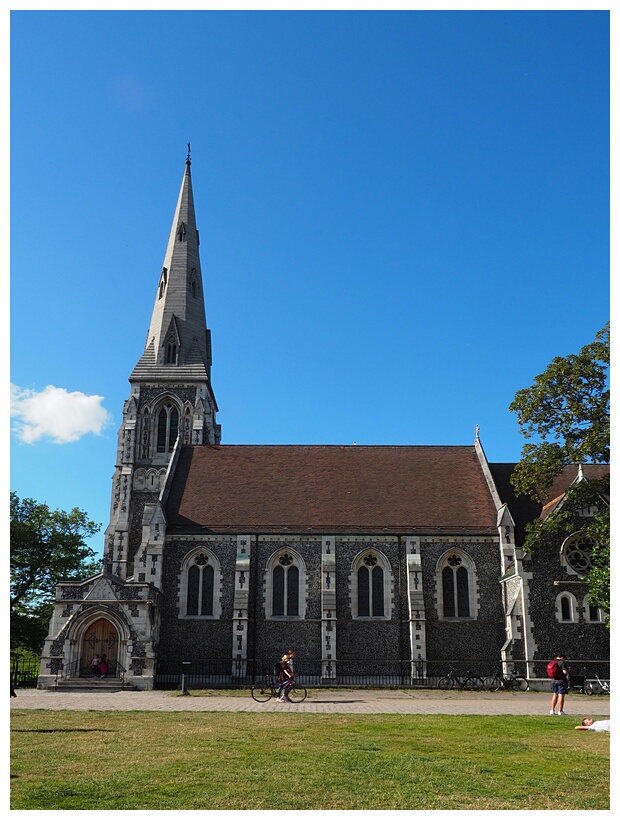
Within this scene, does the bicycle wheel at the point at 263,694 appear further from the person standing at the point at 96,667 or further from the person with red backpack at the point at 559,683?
the person with red backpack at the point at 559,683

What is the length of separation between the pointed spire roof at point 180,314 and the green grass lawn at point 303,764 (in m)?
31.2

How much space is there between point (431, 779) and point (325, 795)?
5.92 ft

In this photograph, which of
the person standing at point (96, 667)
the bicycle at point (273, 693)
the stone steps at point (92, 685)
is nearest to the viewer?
the bicycle at point (273, 693)

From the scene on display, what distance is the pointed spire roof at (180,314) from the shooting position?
46.2 meters

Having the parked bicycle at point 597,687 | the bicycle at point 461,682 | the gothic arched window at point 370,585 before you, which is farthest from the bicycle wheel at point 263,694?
the parked bicycle at point 597,687

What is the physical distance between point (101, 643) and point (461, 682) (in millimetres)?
14799

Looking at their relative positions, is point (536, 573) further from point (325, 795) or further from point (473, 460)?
point (325, 795)

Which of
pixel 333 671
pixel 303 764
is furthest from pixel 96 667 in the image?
pixel 303 764

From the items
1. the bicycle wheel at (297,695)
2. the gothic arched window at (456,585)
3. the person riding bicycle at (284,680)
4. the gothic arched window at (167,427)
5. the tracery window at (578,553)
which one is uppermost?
the gothic arched window at (167,427)

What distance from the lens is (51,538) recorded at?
46.2 m

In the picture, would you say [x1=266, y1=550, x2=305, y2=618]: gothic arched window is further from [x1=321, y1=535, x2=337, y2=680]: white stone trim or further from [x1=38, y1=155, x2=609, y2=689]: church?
[x1=321, y1=535, x2=337, y2=680]: white stone trim

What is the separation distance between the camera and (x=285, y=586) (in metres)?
32.4
